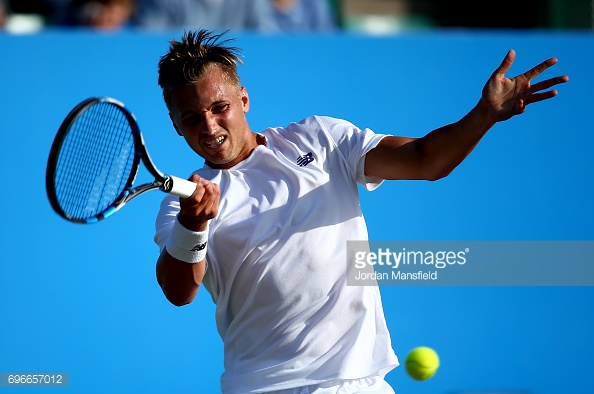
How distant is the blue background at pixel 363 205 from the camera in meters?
3.81

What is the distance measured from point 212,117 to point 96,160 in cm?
37

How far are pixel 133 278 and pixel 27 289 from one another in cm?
44

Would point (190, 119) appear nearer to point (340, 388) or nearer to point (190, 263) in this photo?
point (190, 263)

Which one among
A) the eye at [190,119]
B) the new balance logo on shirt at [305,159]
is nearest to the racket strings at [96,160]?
the eye at [190,119]

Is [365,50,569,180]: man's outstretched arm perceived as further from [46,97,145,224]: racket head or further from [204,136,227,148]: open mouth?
[46,97,145,224]: racket head

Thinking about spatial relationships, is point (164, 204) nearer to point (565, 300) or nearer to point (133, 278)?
point (133, 278)

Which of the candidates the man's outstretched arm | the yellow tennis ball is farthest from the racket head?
the yellow tennis ball

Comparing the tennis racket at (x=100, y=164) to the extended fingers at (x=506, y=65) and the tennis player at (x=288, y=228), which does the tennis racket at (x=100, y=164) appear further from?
the extended fingers at (x=506, y=65)

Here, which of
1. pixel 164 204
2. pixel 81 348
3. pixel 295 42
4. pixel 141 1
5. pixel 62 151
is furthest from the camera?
Result: pixel 141 1

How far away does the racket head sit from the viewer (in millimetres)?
2445

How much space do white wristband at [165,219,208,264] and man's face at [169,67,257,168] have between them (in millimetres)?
328

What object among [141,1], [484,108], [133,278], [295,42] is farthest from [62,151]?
[141,1]

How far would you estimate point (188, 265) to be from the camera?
2518 mm

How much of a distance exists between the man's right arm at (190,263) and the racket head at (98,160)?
18 cm
